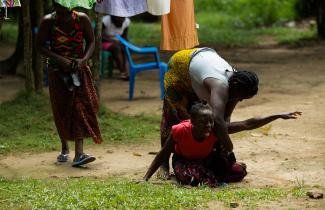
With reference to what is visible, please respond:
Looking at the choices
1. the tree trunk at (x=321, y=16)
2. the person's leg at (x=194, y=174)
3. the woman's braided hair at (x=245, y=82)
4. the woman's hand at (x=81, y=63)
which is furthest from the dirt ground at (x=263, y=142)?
the tree trunk at (x=321, y=16)

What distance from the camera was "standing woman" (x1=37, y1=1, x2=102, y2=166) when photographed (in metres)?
6.14

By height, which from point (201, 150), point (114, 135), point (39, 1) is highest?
point (39, 1)

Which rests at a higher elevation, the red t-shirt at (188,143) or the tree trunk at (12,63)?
the red t-shirt at (188,143)

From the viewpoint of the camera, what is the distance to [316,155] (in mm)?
6398

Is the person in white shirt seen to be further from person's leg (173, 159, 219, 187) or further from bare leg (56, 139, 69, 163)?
person's leg (173, 159, 219, 187)

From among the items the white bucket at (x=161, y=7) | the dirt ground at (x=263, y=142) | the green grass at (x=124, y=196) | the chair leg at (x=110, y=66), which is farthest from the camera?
the chair leg at (x=110, y=66)

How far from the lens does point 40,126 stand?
7992 millimetres

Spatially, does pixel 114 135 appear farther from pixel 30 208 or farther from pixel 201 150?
pixel 30 208

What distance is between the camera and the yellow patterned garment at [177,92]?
5.54 meters

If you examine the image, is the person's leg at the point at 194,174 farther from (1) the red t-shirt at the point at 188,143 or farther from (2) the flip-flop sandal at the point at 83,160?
(2) the flip-flop sandal at the point at 83,160

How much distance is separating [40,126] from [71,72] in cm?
195

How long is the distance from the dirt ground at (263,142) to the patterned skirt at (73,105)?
0.34m

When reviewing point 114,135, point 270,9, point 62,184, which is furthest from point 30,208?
point 270,9

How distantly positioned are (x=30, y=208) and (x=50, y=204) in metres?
0.13
